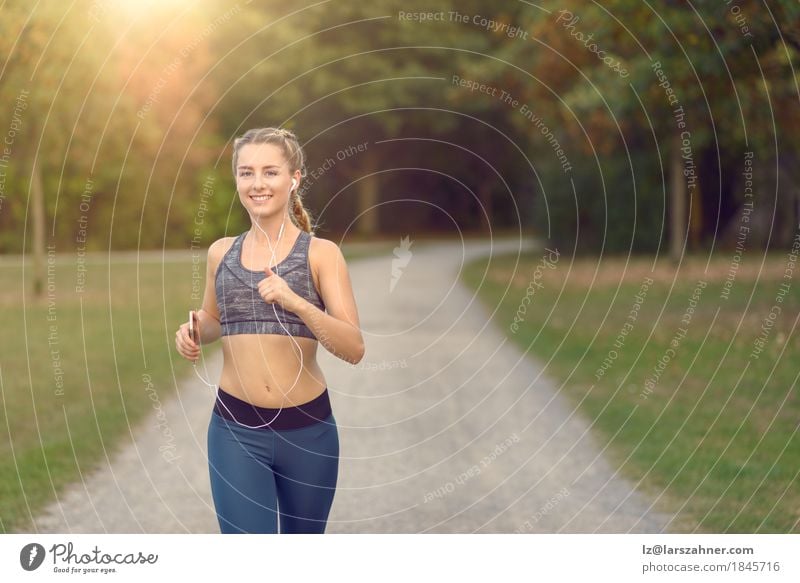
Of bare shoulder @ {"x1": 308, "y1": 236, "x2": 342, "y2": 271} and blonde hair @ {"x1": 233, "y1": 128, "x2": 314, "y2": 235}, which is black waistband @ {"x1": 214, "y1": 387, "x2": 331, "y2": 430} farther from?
blonde hair @ {"x1": 233, "y1": 128, "x2": 314, "y2": 235}

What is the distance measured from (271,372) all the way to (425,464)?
13.4 feet

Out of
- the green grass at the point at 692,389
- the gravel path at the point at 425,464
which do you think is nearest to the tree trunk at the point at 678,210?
the green grass at the point at 692,389

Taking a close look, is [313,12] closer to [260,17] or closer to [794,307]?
[260,17]

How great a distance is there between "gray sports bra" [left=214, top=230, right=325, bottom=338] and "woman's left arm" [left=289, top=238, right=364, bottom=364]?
4 cm

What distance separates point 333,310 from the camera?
11.7 ft

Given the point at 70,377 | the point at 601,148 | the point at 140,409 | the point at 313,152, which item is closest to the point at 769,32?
the point at 140,409

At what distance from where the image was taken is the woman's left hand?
3.38m

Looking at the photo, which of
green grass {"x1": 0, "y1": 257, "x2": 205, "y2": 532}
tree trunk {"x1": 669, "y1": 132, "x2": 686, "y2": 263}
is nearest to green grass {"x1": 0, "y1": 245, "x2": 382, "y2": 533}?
green grass {"x1": 0, "y1": 257, "x2": 205, "y2": 532}

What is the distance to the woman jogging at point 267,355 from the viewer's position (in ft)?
12.0

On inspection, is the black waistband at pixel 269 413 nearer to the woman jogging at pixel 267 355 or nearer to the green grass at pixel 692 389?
the woman jogging at pixel 267 355

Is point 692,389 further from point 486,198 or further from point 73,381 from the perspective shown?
point 486,198

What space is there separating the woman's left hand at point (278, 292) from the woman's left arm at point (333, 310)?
0.02 m

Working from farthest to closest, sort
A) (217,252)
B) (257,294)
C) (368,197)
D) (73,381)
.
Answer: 1. (368,197)
2. (73,381)
3. (217,252)
4. (257,294)

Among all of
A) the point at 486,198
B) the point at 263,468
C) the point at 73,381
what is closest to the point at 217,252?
the point at 263,468
